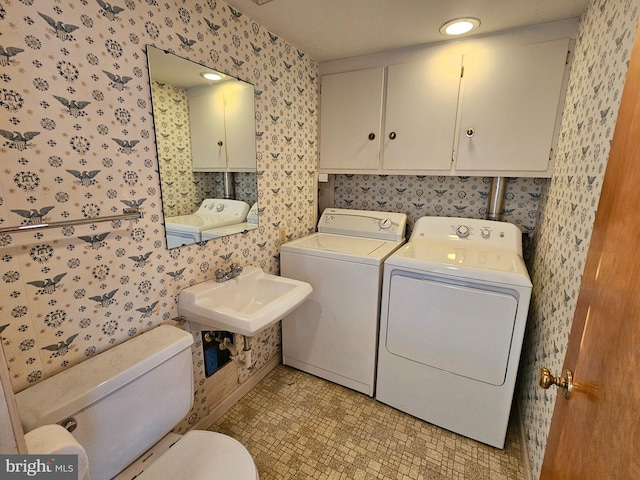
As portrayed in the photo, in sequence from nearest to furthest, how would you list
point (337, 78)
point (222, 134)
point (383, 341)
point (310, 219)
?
point (222, 134)
point (383, 341)
point (337, 78)
point (310, 219)

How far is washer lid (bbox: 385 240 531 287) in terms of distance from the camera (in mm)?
1463

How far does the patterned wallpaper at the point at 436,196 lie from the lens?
6.79 feet

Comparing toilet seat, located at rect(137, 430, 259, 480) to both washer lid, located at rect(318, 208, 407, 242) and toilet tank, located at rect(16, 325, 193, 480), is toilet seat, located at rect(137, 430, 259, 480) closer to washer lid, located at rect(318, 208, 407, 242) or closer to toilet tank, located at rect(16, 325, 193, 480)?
toilet tank, located at rect(16, 325, 193, 480)

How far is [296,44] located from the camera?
1.96m

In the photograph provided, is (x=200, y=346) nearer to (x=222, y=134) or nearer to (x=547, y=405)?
(x=222, y=134)

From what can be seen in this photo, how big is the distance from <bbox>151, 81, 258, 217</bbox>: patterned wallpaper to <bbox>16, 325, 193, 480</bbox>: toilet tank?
0.60m

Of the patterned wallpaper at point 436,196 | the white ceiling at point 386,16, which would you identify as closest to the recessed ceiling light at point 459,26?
the white ceiling at point 386,16

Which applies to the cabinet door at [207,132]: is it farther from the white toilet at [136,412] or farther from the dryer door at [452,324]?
the dryer door at [452,324]

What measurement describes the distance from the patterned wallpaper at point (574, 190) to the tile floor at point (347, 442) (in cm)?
32

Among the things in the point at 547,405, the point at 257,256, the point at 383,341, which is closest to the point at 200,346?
the point at 257,256

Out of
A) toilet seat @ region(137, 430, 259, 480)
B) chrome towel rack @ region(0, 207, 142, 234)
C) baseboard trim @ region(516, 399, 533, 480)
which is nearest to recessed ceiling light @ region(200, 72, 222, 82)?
chrome towel rack @ region(0, 207, 142, 234)

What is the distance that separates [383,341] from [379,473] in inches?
25.9

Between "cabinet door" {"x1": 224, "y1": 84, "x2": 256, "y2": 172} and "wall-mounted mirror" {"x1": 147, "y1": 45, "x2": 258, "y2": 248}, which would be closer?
"wall-mounted mirror" {"x1": 147, "y1": 45, "x2": 258, "y2": 248}

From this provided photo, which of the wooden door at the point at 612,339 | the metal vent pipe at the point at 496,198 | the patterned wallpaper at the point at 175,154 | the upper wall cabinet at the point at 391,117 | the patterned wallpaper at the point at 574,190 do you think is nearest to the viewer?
the wooden door at the point at 612,339
